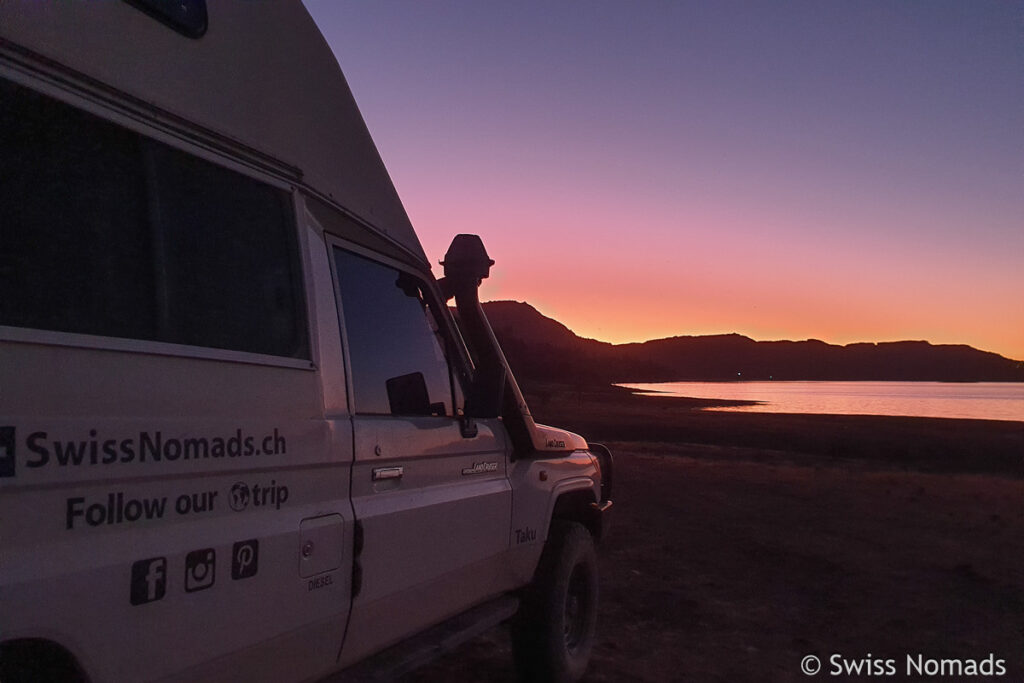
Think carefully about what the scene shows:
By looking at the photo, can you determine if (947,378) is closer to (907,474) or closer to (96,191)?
(907,474)

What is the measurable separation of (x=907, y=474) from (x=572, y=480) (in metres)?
14.4

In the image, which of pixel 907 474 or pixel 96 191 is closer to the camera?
pixel 96 191

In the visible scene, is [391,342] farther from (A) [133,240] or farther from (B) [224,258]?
(A) [133,240]

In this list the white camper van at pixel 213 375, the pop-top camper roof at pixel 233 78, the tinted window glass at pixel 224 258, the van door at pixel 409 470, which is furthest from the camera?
the van door at pixel 409 470

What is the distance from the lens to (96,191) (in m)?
2.15

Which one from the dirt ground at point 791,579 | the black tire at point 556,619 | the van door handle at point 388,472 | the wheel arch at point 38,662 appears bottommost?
the dirt ground at point 791,579

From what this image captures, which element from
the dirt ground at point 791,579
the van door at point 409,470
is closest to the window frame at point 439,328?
the van door at point 409,470

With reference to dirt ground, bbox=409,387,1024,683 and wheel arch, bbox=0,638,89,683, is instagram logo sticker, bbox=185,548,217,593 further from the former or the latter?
dirt ground, bbox=409,387,1024,683

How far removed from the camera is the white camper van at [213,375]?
1.89m

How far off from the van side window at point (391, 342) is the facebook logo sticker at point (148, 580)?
3.47 ft

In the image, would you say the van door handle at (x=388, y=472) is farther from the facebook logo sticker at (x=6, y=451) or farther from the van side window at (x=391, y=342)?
the facebook logo sticker at (x=6, y=451)

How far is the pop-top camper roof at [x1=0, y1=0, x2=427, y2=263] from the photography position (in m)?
2.01

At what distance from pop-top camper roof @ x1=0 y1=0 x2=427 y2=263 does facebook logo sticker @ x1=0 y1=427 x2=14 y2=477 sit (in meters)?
0.80

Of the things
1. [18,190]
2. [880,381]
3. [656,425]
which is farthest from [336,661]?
[880,381]
